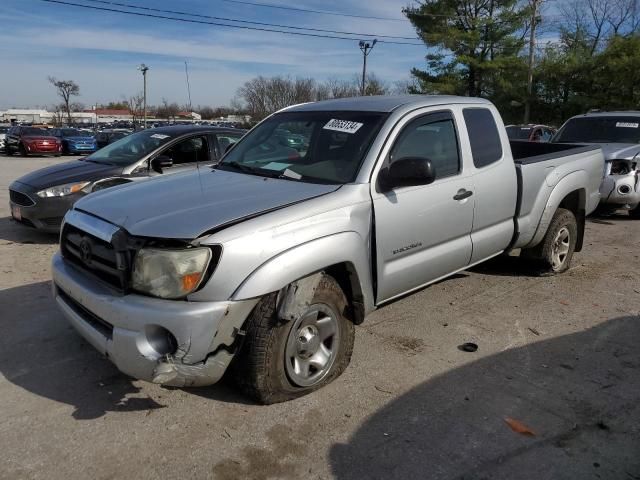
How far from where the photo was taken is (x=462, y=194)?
13.5 ft

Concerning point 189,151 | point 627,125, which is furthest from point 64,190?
point 627,125

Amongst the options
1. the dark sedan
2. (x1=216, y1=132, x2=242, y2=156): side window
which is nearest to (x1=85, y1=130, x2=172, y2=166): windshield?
the dark sedan

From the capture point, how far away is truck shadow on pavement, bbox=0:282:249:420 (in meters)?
3.26

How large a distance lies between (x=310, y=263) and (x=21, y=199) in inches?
224

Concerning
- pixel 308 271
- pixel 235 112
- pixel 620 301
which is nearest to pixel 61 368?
pixel 308 271

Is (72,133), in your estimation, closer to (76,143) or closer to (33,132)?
(76,143)

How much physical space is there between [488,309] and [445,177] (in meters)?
1.46

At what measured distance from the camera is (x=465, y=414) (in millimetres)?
3148

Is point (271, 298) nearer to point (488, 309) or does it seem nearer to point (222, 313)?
point (222, 313)

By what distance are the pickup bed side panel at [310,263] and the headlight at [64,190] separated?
490 cm

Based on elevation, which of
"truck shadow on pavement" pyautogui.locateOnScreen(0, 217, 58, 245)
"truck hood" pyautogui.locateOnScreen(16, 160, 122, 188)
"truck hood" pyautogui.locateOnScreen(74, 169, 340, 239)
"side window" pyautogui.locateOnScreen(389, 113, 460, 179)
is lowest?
"truck shadow on pavement" pyautogui.locateOnScreen(0, 217, 58, 245)

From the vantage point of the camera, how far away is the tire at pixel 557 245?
5.48 metres

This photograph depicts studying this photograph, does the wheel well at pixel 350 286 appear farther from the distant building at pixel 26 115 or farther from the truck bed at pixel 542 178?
the distant building at pixel 26 115

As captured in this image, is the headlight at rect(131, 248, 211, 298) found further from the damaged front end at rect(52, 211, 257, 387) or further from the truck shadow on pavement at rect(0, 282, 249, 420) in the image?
the truck shadow on pavement at rect(0, 282, 249, 420)
